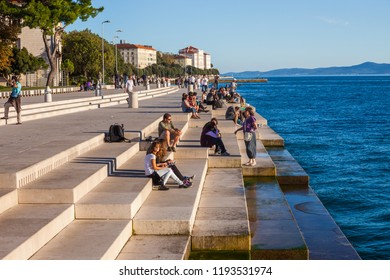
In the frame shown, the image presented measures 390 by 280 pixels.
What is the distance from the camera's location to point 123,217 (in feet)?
29.0

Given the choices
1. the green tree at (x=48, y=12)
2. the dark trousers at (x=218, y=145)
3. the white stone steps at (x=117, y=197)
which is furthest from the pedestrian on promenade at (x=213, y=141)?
the green tree at (x=48, y=12)

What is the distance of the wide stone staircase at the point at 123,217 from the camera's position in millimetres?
7660

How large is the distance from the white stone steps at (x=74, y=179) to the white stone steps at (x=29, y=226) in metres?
0.15

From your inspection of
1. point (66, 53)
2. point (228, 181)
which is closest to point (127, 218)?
point (228, 181)

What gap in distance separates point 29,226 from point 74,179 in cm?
199

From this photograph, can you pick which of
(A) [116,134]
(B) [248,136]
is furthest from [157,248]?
(B) [248,136]

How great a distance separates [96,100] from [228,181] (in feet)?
76.8

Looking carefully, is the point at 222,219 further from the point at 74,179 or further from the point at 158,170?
the point at 74,179

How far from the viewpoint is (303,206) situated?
42.8 ft

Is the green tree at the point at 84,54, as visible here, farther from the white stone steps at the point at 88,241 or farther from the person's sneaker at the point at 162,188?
the white stone steps at the point at 88,241

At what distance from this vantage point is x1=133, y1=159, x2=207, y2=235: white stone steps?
29.0 feet

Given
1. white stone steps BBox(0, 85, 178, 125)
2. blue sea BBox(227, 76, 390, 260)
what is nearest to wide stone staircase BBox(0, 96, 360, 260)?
blue sea BBox(227, 76, 390, 260)

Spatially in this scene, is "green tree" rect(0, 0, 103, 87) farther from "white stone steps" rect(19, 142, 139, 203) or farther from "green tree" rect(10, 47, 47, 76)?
"white stone steps" rect(19, 142, 139, 203)

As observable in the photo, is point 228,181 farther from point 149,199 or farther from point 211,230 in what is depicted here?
point 211,230
